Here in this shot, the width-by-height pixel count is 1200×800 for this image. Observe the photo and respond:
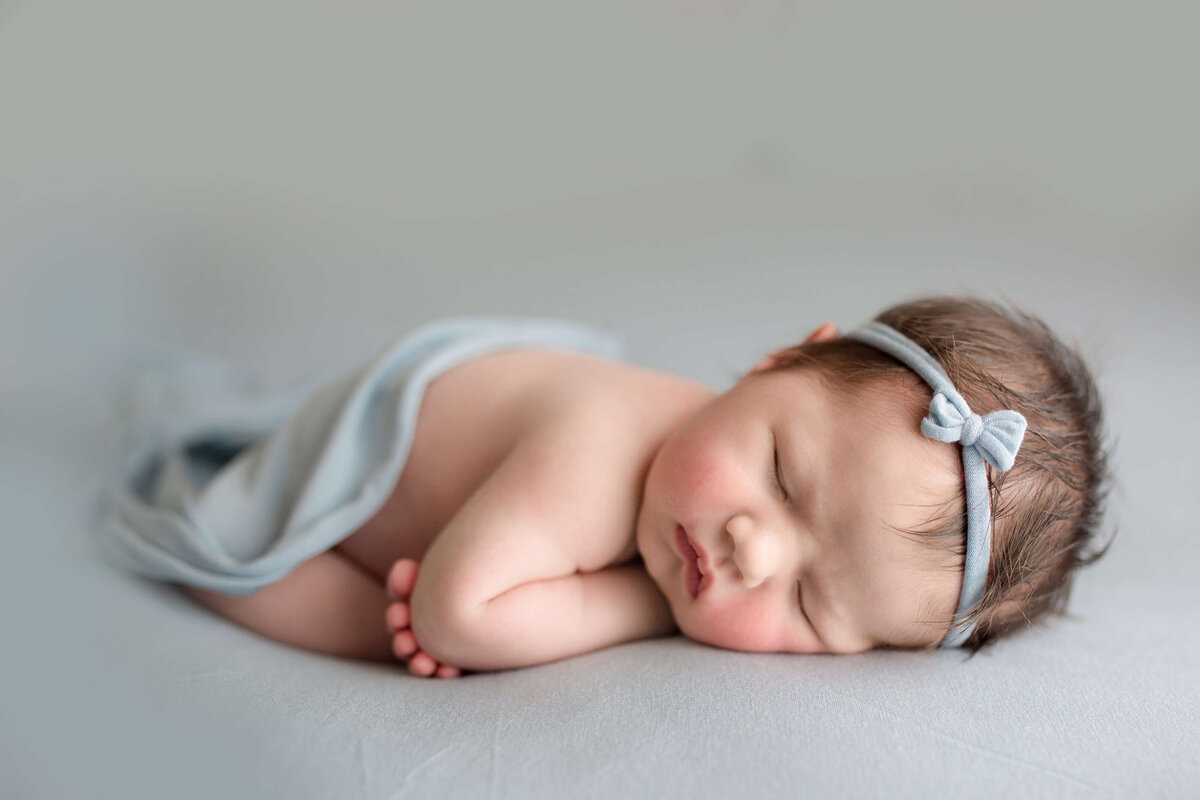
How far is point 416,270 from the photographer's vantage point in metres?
2.20

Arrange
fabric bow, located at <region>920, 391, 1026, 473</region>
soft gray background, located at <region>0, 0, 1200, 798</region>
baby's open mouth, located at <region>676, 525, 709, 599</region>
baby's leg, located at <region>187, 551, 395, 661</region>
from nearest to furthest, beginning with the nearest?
1. fabric bow, located at <region>920, 391, 1026, 473</region>
2. baby's open mouth, located at <region>676, 525, 709, 599</region>
3. baby's leg, located at <region>187, 551, 395, 661</region>
4. soft gray background, located at <region>0, 0, 1200, 798</region>

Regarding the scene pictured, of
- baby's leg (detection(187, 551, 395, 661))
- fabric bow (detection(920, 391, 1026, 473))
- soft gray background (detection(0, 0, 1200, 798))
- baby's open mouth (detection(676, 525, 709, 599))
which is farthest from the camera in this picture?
soft gray background (detection(0, 0, 1200, 798))

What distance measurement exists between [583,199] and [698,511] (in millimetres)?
1368

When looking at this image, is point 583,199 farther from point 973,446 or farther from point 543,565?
point 973,446

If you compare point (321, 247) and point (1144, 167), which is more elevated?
point (1144, 167)

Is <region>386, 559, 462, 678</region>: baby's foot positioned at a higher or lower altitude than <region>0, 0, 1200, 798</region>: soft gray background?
lower

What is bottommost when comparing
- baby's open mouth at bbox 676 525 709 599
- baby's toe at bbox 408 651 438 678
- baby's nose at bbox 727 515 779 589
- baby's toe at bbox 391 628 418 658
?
baby's toe at bbox 408 651 438 678

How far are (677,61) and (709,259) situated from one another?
0.50 meters

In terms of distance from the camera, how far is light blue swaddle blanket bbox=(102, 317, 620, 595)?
129 centimetres

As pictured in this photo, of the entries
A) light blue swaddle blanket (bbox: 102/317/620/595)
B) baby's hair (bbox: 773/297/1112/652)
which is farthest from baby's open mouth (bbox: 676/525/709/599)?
light blue swaddle blanket (bbox: 102/317/620/595)

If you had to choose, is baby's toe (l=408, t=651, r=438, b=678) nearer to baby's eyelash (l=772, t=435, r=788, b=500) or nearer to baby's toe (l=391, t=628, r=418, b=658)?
baby's toe (l=391, t=628, r=418, b=658)

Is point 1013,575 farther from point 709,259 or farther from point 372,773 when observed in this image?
point 709,259

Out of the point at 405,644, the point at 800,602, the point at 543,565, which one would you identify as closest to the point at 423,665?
the point at 405,644

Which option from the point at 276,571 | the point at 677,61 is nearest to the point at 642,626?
Result: the point at 276,571
